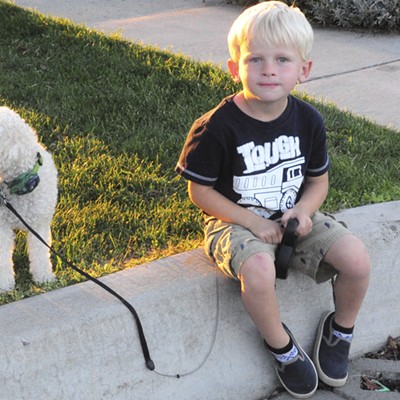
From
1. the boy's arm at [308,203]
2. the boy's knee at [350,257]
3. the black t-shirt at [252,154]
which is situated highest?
the black t-shirt at [252,154]

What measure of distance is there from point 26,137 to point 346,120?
8.46ft

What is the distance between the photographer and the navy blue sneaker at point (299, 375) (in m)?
3.08

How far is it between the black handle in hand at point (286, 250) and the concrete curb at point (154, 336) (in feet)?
0.67

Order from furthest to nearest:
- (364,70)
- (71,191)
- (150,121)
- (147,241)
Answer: (364,70)
(150,121)
(71,191)
(147,241)

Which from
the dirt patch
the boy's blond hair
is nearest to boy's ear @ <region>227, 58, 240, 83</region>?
the boy's blond hair

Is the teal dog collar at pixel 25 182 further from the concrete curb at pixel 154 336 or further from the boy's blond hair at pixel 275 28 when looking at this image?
the boy's blond hair at pixel 275 28

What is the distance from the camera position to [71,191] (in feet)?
13.7

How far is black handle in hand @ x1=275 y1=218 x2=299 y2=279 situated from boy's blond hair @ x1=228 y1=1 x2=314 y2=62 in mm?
666

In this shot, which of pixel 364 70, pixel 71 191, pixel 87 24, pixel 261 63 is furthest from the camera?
pixel 87 24

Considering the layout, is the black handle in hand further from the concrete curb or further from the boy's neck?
the boy's neck

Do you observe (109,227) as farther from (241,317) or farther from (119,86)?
(119,86)

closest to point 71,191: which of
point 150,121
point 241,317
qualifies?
point 150,121

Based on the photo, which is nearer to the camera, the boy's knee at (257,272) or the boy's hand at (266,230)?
the boy's knee at (257,272)

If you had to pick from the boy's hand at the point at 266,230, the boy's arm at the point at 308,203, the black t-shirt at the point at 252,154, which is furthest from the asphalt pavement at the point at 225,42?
the boy's hand at the point at 266,230
